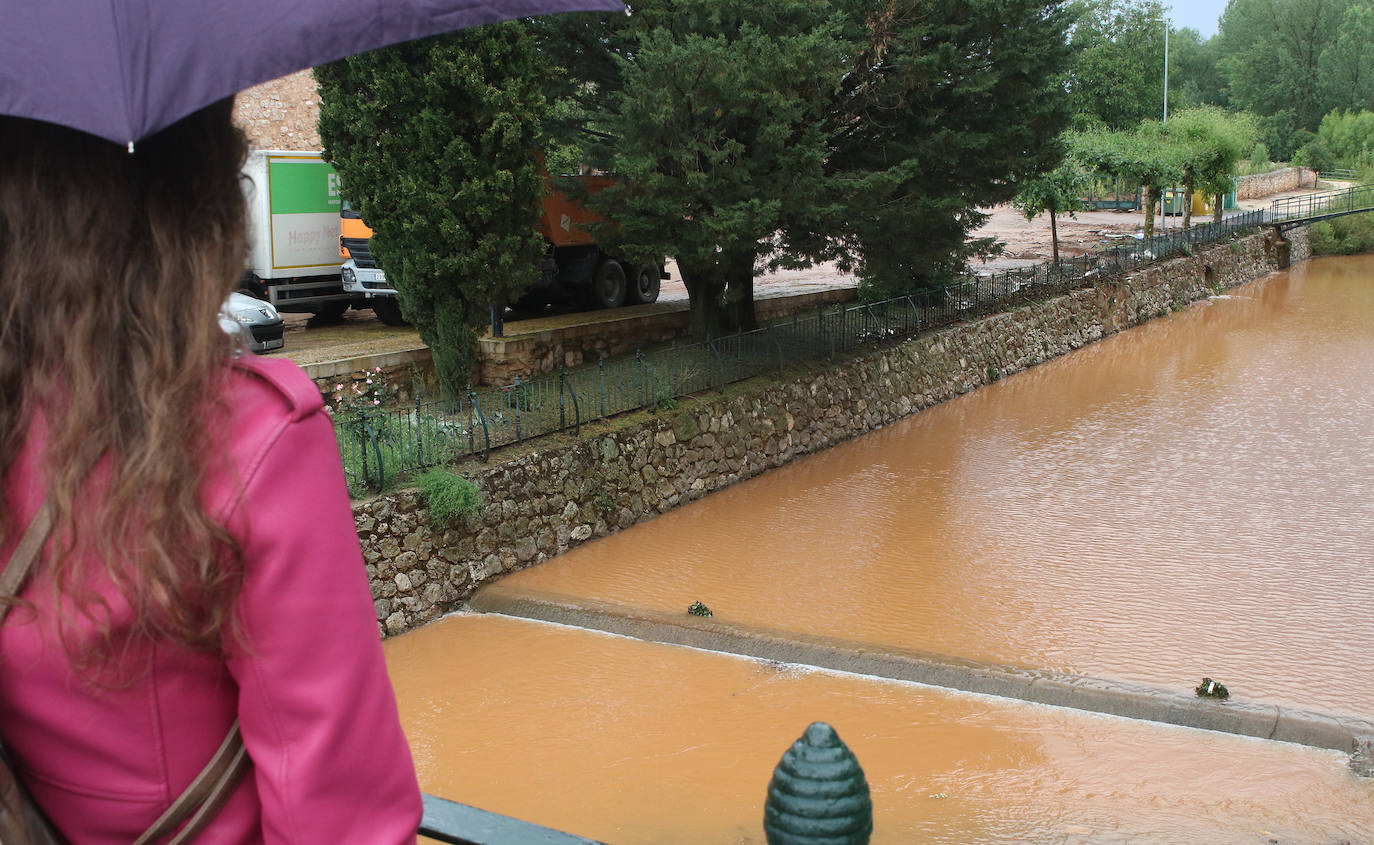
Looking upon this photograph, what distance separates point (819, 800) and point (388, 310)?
574 inches

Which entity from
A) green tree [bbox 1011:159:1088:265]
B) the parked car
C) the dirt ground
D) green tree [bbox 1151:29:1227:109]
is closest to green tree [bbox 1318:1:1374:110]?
green tree [bbox 1151:29:1227:109]

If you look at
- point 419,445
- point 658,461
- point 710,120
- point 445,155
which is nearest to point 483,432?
point 419,445

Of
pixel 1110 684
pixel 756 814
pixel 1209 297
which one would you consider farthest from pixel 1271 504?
pixel 1209 297

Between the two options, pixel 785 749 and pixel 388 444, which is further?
pixel 388 444

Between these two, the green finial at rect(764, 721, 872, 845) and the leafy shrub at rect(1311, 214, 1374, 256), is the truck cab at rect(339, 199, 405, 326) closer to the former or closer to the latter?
the green finial at rect(764, 721, 872, 845)

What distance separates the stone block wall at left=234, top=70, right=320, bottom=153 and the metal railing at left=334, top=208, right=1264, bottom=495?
11.8 metres

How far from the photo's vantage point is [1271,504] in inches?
520

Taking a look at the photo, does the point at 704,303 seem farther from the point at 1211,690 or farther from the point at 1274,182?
the point at 1274,182

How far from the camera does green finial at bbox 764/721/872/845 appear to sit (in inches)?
88.0

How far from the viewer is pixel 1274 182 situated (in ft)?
168

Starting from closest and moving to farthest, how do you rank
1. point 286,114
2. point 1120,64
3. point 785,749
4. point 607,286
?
point 785,749 → point 607,286 → point 286,114 → point 1120,64

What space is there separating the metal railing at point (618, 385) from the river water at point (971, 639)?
141 centimetres

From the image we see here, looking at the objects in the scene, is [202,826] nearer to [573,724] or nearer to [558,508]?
[573,724]

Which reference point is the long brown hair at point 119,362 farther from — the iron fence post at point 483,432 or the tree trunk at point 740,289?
the tree trunk at point 740,289
